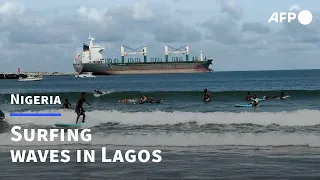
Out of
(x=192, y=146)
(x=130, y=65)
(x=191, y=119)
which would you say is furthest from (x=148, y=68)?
(x=192, y=146)

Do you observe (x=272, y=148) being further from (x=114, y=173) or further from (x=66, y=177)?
(x=66, y=177)

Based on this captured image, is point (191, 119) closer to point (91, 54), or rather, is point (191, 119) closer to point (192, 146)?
point (192, 146)

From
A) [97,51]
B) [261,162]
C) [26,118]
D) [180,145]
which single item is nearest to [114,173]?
[261,162]

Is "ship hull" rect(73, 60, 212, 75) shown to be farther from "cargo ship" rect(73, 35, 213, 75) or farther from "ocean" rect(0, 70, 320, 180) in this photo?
"ocean" rect(0, 70, 320, 180)

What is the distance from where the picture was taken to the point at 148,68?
166375 mm

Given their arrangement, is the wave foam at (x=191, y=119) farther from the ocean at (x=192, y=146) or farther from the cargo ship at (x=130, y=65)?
the cargo ship at (x=130, y=65)

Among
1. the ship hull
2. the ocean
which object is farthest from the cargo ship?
the ocean

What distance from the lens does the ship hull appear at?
166 metres

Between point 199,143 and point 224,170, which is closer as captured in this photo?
point 224,170

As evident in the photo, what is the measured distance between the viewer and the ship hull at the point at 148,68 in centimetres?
16575

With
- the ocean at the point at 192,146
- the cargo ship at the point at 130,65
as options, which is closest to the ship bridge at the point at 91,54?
the cargo ship at the point at 130,65

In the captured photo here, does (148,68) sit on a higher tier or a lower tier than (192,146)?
higher

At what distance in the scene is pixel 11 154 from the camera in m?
15.5

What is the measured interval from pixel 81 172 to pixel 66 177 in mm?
638
